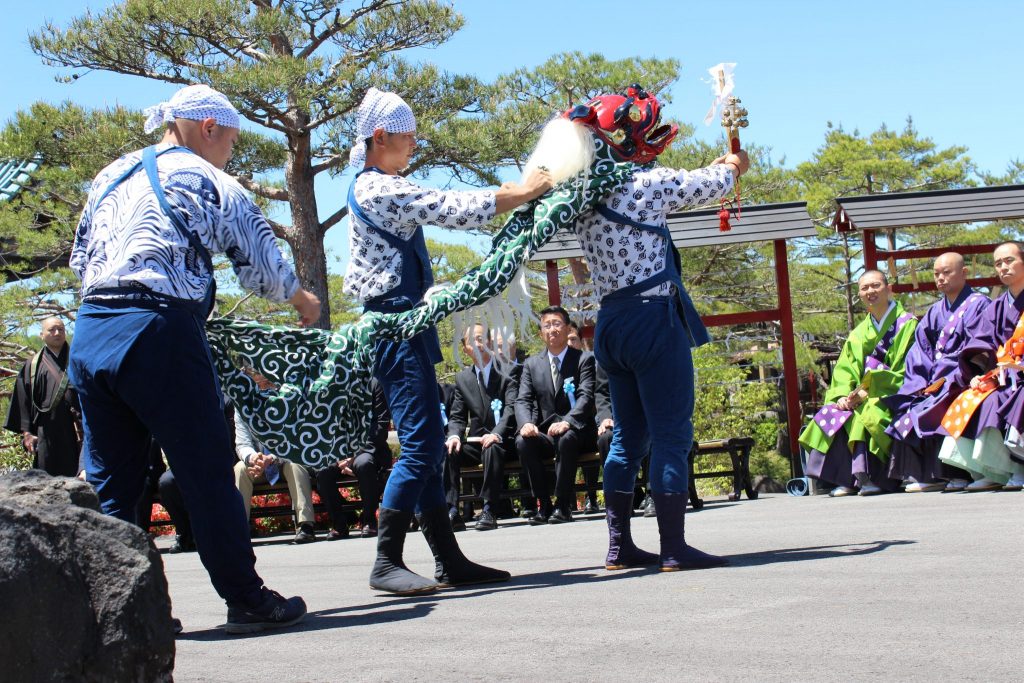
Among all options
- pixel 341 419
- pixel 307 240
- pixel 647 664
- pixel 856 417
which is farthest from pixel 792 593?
pixel 307 240

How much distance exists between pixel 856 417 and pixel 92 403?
717 cm

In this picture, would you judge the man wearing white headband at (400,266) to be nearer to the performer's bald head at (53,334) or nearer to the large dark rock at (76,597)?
the large dark rock at (76,597)

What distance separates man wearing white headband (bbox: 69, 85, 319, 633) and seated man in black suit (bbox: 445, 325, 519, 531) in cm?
567

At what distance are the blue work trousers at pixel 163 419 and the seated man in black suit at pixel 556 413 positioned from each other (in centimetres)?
560

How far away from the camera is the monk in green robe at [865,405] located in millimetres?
9648

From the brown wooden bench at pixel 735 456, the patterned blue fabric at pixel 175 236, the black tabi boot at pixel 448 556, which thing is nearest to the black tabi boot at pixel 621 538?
the black tabi boot at pixel 448 556

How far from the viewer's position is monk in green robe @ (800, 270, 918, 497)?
9648mm

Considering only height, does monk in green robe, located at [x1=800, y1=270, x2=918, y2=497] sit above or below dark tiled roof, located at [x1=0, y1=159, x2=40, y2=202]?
below

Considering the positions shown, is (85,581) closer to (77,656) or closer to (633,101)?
(77,656)

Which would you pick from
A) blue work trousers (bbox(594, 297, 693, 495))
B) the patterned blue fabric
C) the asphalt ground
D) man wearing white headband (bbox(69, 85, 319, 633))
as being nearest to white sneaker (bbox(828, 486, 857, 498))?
the asphalt ground

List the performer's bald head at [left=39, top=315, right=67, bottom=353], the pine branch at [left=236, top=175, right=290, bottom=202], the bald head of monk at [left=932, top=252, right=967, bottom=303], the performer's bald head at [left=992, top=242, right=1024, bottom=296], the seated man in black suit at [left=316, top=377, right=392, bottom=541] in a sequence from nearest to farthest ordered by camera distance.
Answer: the performer's bald head at [left=992, top=242, right=1024, bottom=296] < the bald head of monk at [left=932, top=252, right=967, bottom=303] < the seated man in black suit at [left=316, top=377, right=392, bottom=541] < the performer's bald head at [left=39, top=315, right=67, bottom=353] < the pine branch at [left=236, top=175, right=290, bottom=202]

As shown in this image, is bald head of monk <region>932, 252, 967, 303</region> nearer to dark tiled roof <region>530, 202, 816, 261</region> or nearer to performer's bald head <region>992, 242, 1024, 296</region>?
performer's bald head <region>992, 242, 1024, 296</region>

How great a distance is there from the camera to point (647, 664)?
3170mm

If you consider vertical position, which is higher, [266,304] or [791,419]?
[266,304]
